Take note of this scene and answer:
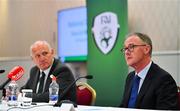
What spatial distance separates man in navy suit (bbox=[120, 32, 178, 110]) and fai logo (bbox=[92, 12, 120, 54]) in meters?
1.81

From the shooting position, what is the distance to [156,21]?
442 centimetres

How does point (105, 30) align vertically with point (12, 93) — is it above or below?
above

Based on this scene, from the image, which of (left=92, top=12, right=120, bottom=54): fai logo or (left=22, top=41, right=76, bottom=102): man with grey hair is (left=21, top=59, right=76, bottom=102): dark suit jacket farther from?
(left=92, top=12, right=120, bottom=54): fai logo

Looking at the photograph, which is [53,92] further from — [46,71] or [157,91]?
Result: [157,91]

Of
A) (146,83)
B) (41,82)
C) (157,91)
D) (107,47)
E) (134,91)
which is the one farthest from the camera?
(107,47)

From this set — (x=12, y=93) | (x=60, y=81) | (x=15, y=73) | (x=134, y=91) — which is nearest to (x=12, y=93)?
(x=12, y=93)

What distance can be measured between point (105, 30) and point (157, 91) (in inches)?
94.1

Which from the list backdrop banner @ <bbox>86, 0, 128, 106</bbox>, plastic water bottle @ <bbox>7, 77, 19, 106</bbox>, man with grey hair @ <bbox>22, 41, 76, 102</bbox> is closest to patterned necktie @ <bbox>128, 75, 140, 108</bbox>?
man with grey hair @ <bbox>22, 41, 76, 102</bbox>

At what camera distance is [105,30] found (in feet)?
15.3

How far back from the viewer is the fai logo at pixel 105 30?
454cm

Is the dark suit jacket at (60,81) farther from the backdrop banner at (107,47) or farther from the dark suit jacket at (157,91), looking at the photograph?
the backdrop banner at (107,47)

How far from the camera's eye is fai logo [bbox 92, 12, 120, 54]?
454 centimetres

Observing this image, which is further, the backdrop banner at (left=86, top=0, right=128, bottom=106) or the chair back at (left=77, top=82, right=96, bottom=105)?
the backdrop banner at (left=86, top=0, right=128, bottom=106)

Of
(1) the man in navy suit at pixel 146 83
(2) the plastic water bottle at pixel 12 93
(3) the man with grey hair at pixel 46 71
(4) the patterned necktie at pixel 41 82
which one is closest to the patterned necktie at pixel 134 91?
(1) the man in navy suit at pixel 146 83
